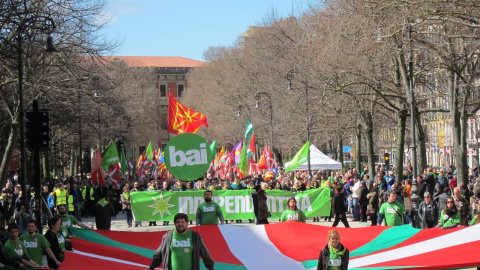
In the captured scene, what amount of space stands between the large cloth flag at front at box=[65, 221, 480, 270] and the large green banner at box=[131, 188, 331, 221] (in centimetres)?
967

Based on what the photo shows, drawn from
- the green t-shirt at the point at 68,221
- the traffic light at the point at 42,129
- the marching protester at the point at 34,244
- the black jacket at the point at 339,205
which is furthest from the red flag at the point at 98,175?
the marching protester at the point at 34,244

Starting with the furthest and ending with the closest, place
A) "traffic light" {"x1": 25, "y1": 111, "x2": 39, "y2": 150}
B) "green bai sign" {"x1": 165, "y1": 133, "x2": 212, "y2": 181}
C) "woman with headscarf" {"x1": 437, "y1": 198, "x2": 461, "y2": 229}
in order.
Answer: "green bai sign" {"x1": 165, "y1": 133, "x2": 212, "y2": 181}, "traffic light" {"x1": 25, "y1": 111, "x2": 39, "y2": 150}, "woman with headscarf" {"x1": 437, "y1": 198, "x2": 461, "y2": 229}

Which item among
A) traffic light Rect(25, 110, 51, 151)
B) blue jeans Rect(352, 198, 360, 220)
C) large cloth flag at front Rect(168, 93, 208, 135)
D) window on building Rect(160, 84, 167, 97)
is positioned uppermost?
window on building Rect(160, 84, 167, 97)

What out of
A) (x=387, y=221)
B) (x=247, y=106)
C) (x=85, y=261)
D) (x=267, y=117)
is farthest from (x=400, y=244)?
(x=247, y=106)

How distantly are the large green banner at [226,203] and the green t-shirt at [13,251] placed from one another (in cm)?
1393

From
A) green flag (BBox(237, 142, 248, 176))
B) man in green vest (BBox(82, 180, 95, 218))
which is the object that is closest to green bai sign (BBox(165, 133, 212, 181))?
man in green vest (BBox(82, 180, 95, 218))

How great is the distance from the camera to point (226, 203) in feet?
85.1

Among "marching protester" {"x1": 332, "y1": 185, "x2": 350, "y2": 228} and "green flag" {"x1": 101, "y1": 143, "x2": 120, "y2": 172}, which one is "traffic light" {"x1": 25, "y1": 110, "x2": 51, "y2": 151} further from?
"green flag" {"x1": 101, "y1": 143, "x2": 120, "y2": 172}

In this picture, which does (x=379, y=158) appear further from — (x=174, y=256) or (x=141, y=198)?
(x=174, y=256)

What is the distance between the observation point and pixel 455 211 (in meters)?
16.0

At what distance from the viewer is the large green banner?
25812 millimetres

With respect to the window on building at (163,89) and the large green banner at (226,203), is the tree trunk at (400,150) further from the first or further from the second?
the window on building at (163,89)

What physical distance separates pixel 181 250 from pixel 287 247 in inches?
217

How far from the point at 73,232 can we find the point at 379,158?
75.7 meters
